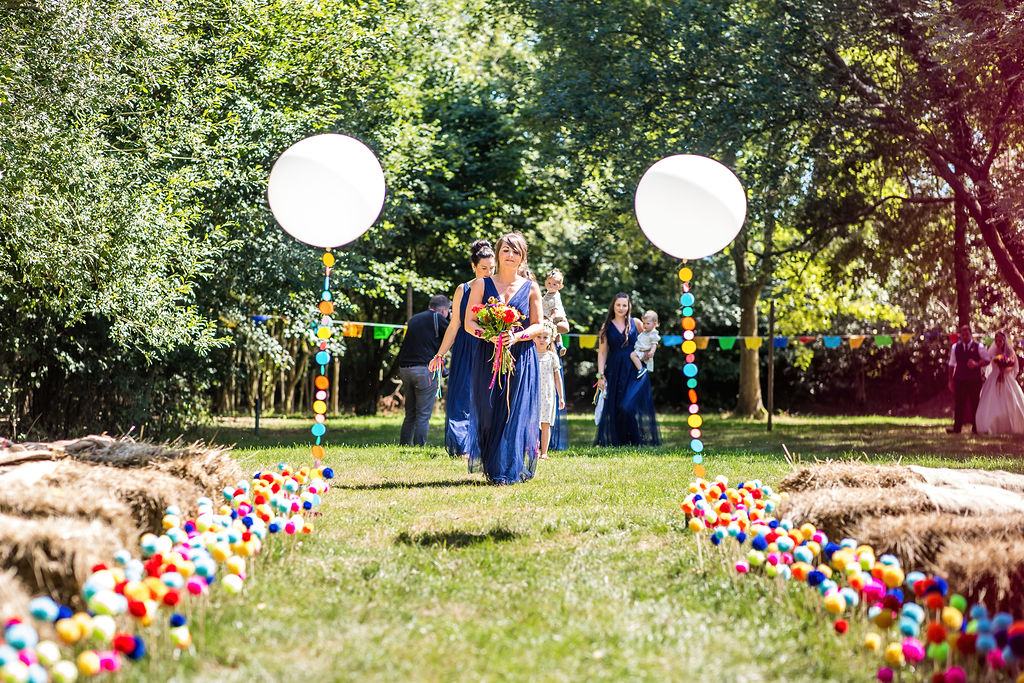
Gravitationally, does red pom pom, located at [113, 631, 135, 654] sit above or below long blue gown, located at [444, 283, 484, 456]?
below

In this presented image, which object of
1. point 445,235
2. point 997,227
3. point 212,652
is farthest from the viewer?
point 445,235

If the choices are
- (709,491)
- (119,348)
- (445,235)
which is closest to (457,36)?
(445,235)

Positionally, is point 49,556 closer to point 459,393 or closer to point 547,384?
point 459,393

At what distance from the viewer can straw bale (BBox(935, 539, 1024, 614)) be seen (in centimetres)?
367

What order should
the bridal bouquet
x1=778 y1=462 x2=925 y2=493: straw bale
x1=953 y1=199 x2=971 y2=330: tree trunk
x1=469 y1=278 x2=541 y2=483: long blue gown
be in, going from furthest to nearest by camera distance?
x1=953 y1=199 x2=971 y2=330: tree trunk → x1=469 y1=278 x2=541 y2=483: long blue gown → the bridal bouquet → x1=778 y1=462 x2=925 y2=493: straw bale

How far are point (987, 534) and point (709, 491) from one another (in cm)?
188

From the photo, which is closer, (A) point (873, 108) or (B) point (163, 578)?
(B) point (163, 578)

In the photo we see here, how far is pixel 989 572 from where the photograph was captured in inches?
148

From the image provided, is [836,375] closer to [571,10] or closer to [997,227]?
[997,227]

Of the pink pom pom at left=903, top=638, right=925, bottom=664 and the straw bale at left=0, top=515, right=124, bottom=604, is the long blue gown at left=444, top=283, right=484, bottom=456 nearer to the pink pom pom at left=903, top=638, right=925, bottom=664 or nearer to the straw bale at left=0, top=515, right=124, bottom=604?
the straw bale at left=0, top=515, right=124, bottom=604

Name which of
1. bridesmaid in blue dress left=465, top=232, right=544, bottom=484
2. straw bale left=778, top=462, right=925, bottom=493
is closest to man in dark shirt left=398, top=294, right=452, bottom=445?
bridesmaid in blue dress left=465, top=232, right=544, bottom=484

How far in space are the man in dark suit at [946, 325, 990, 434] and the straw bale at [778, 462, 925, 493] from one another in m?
11.0

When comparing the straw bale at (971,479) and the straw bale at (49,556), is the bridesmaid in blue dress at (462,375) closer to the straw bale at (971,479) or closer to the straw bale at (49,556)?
the straw bale at (971,479)

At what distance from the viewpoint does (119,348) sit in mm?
12836
